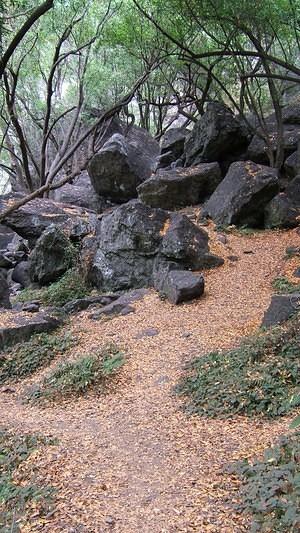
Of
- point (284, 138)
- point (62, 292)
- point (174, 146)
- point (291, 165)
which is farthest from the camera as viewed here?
point (174, 146)

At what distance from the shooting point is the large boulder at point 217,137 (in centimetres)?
1627

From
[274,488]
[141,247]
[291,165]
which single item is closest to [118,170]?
[291,165]

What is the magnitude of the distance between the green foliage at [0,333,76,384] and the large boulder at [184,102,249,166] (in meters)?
9.76

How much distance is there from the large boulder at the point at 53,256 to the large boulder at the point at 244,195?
4229 mm

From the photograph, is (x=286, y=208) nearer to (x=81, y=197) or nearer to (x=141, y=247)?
(x=141, y=247)

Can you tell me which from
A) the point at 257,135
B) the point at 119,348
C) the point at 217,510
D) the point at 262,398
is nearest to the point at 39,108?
the point at 257,135

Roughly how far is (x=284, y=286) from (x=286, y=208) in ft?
13.9

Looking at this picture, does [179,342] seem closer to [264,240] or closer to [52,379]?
[52,379]

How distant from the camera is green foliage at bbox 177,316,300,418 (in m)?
Answer: 5.22

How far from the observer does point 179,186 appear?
15266 mm

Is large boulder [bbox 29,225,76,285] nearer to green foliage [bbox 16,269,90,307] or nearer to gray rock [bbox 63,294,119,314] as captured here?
green foliage [bbox 16,269,90,307]

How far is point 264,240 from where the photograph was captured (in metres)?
12.7

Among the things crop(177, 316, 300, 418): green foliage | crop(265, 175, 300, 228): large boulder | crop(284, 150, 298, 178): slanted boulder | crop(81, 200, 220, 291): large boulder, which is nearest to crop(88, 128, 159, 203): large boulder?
crop(284, 150, 298, 178): slanted boulder

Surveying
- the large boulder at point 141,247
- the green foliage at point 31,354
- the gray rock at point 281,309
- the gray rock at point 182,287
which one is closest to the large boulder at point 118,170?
the large boulder at point 141,247
